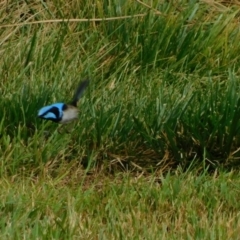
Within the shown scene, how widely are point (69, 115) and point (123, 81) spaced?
104 cm

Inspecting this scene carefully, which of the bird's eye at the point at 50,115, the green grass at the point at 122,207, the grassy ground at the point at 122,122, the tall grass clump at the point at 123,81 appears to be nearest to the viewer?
the green grass at the point at 122,207

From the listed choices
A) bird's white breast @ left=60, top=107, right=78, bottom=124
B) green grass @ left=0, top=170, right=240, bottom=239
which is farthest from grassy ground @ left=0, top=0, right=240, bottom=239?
bird's white breast @ left=60, top=107, right=78, bottom=124

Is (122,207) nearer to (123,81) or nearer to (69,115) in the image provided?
(69,115)

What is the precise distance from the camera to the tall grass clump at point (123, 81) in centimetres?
482

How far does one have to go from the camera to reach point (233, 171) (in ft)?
15.5

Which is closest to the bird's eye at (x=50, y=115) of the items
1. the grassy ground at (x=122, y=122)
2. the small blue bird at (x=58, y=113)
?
the small blue bird at (x=58, y=113)

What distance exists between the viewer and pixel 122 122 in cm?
491

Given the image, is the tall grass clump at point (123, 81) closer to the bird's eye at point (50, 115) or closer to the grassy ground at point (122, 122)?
the grassy ground at point (122, 122)

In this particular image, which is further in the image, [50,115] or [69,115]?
[69,115]

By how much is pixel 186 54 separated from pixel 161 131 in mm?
962

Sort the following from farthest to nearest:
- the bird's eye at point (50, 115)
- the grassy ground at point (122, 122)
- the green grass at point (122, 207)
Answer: the bird's eye at point (50, 115) < the grassy ground at point (122, 122) < the green grass at point (122, 207)

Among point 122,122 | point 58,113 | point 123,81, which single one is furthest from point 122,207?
point 123,81

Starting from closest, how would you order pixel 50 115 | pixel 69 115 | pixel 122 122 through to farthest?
pixel 50 115 → pixel 69 115 → pixel 122 122

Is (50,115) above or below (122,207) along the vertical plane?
above
